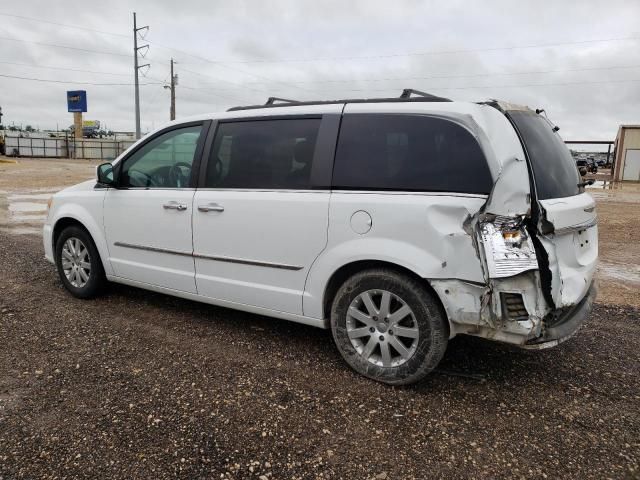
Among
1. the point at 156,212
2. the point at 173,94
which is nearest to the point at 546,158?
the point at 156,212

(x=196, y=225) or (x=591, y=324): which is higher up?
(x=196, y=225)

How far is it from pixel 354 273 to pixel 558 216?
129 centimetres

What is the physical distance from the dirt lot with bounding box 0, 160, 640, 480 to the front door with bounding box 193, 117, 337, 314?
515mm

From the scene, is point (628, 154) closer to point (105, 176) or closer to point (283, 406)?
point (105, 176)

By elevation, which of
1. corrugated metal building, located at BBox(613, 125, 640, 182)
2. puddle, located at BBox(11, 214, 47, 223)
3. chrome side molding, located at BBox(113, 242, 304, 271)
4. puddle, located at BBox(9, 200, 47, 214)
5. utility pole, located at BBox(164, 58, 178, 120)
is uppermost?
utility pole, located at BBox(164, 58, 178, 120)

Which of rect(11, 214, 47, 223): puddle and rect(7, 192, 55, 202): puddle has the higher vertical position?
rect(7, 192, 55, 202): puddle

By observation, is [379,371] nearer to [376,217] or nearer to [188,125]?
[376,217]

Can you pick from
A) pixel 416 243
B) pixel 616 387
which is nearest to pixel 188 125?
pixel 416 243

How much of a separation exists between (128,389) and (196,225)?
133 centimetres

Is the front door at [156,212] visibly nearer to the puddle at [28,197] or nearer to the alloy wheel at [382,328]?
the alloy wheel at [382,328]

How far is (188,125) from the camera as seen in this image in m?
4.20

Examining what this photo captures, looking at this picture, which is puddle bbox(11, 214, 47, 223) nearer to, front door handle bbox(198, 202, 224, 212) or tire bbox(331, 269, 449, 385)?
front door handle bbox(198, 202, 224, 212)

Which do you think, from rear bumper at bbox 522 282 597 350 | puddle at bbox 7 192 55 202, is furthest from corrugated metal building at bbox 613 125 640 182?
rear bumper at bbox 522 282 597 350

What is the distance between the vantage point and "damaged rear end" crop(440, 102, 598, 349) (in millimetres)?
2826
